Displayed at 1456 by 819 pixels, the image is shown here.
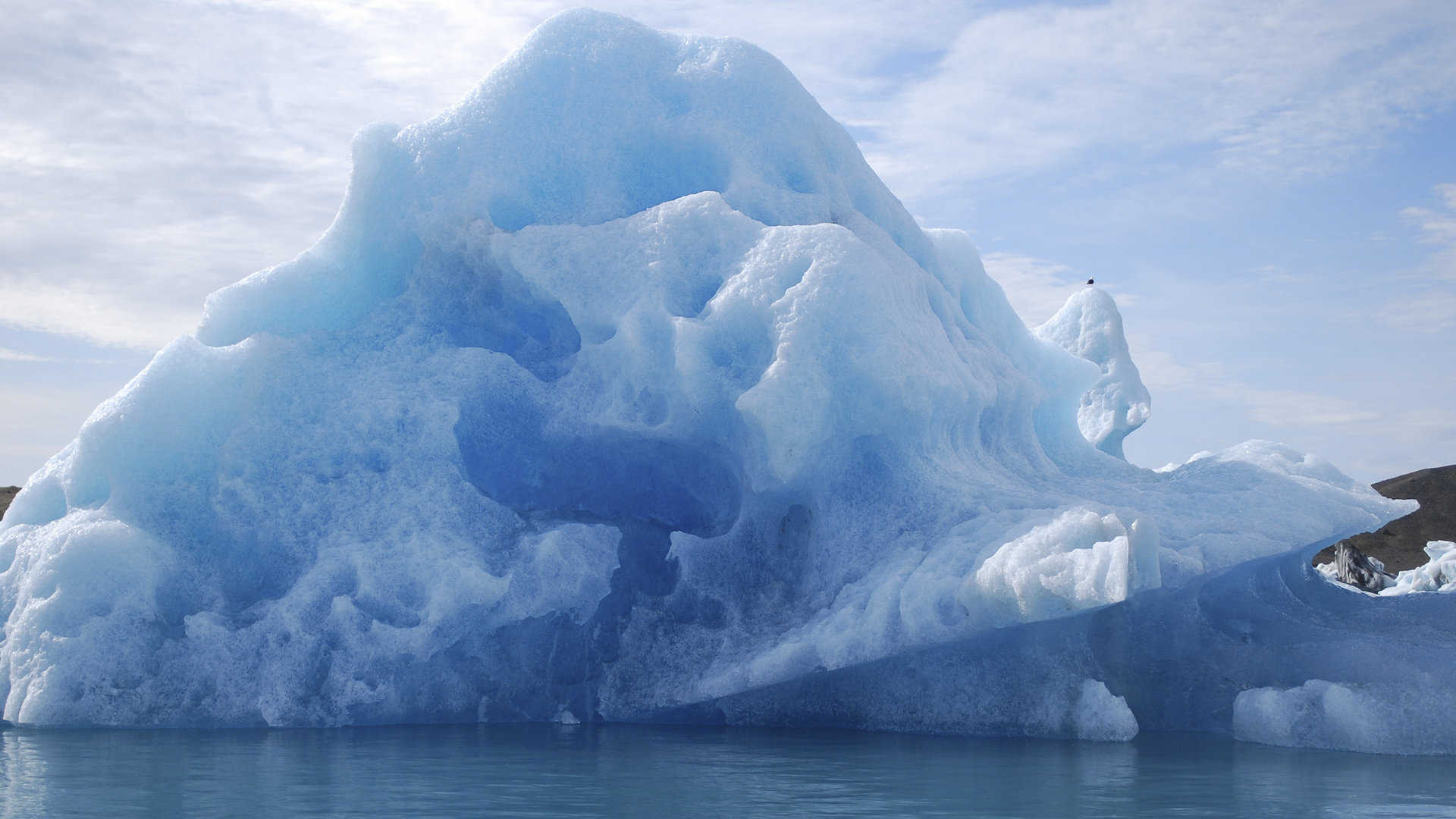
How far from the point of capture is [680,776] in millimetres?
7637

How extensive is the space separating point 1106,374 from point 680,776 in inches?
473

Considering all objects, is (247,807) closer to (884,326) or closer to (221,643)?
(221,643)

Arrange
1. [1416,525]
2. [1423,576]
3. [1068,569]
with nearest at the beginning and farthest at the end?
[1068,569] < [1423,576] < [1416,525]

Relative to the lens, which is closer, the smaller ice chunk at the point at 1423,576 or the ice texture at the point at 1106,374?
the ice texture at the point at 1106,374

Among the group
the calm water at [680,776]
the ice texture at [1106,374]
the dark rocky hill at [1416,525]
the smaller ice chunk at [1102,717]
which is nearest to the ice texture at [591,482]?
the smaller ice chunk at [1102,717]

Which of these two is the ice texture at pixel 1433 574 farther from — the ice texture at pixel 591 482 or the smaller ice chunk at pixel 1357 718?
the smaller ice chunk at pixel 1357 718

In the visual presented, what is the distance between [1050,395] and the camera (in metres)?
15.3

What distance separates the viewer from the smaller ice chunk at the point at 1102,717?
10023mm

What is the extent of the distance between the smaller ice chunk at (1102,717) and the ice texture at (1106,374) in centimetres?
825

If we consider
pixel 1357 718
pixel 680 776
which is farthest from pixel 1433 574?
pixel 680 776

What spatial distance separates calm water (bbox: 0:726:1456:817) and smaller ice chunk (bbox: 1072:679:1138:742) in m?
0.17

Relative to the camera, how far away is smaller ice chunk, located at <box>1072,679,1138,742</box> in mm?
10023

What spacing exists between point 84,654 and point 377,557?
238 cm

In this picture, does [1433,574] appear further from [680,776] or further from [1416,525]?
[1416,525]
